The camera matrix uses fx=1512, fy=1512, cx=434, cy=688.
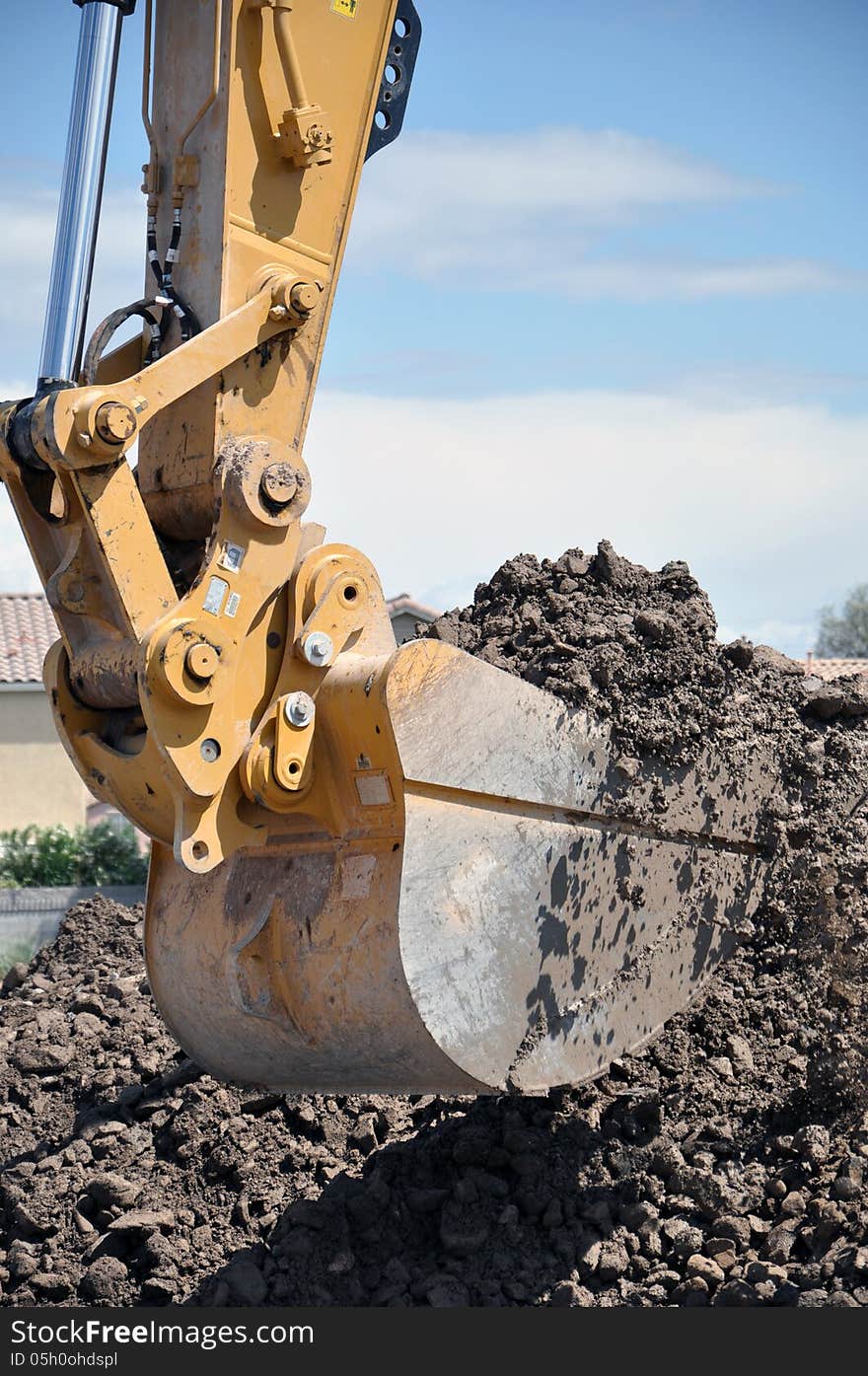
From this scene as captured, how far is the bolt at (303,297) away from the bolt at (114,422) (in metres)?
0.68

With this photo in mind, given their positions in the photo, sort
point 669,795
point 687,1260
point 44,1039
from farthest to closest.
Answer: point 44,1039, point 669,795, point 687,1260

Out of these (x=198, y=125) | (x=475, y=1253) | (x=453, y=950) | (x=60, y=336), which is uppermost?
(x=198, y=125)

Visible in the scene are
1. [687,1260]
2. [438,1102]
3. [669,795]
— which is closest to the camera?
[687,1260]

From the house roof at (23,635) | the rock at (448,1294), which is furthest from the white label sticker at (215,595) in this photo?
the house roof at (23,635)

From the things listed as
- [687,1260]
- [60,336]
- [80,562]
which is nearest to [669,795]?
[687,1260]

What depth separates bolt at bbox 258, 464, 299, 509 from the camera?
4.52 metres

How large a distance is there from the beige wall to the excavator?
18.4m

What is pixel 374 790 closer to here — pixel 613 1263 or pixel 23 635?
pixel 613 1263

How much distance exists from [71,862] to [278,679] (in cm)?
1198

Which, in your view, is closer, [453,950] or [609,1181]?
[453,950]

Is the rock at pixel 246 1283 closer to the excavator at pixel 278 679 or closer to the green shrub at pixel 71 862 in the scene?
the excavator at pixel 278 679

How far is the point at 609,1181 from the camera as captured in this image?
5.16 metres

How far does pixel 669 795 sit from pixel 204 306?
221 cm

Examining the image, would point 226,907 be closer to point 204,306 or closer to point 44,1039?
point 204,306
